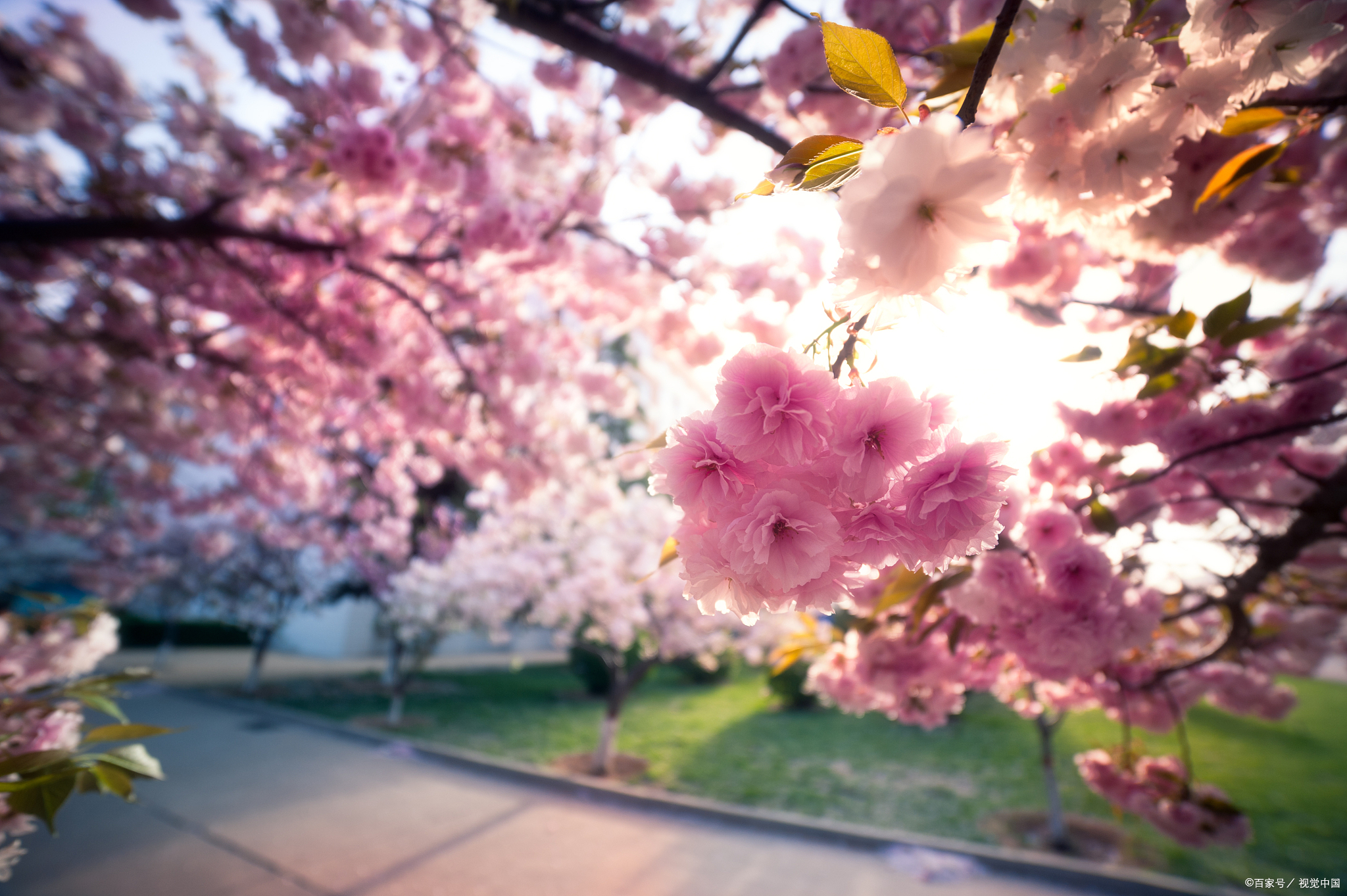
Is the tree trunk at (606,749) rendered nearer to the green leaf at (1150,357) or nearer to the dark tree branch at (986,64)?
the green leaf at (1150,357)

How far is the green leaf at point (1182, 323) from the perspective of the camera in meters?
1.17

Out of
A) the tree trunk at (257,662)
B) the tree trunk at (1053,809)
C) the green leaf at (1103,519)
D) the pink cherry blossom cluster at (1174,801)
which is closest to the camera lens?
the green leaf at (1103,519)

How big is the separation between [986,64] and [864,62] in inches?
5.9

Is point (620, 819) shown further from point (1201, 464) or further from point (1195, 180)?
point (1195, 180)

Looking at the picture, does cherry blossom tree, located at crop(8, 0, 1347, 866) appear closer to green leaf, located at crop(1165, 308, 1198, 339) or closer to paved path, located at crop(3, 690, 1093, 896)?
green leaf, located at crop(1165, 308, 1198, 339)

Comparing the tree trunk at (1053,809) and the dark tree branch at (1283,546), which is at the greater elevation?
the dark tree branch at (1283,546)

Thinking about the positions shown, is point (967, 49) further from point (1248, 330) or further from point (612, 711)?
point (612, 711)

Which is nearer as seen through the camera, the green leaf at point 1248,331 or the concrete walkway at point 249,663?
the green leaf at point 1248,331

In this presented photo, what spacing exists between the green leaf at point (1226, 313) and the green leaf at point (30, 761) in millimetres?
2401

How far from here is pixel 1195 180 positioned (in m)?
1.44

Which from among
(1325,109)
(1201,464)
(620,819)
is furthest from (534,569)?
(1325,109)

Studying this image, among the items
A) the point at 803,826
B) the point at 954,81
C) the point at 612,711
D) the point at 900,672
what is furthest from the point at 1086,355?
the point at 612,711

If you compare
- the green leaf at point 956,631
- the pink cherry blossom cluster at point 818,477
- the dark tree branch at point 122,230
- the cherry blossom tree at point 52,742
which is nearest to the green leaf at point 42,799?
the cherry blossom tree at point 52,742

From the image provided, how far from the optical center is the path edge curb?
382 cm
